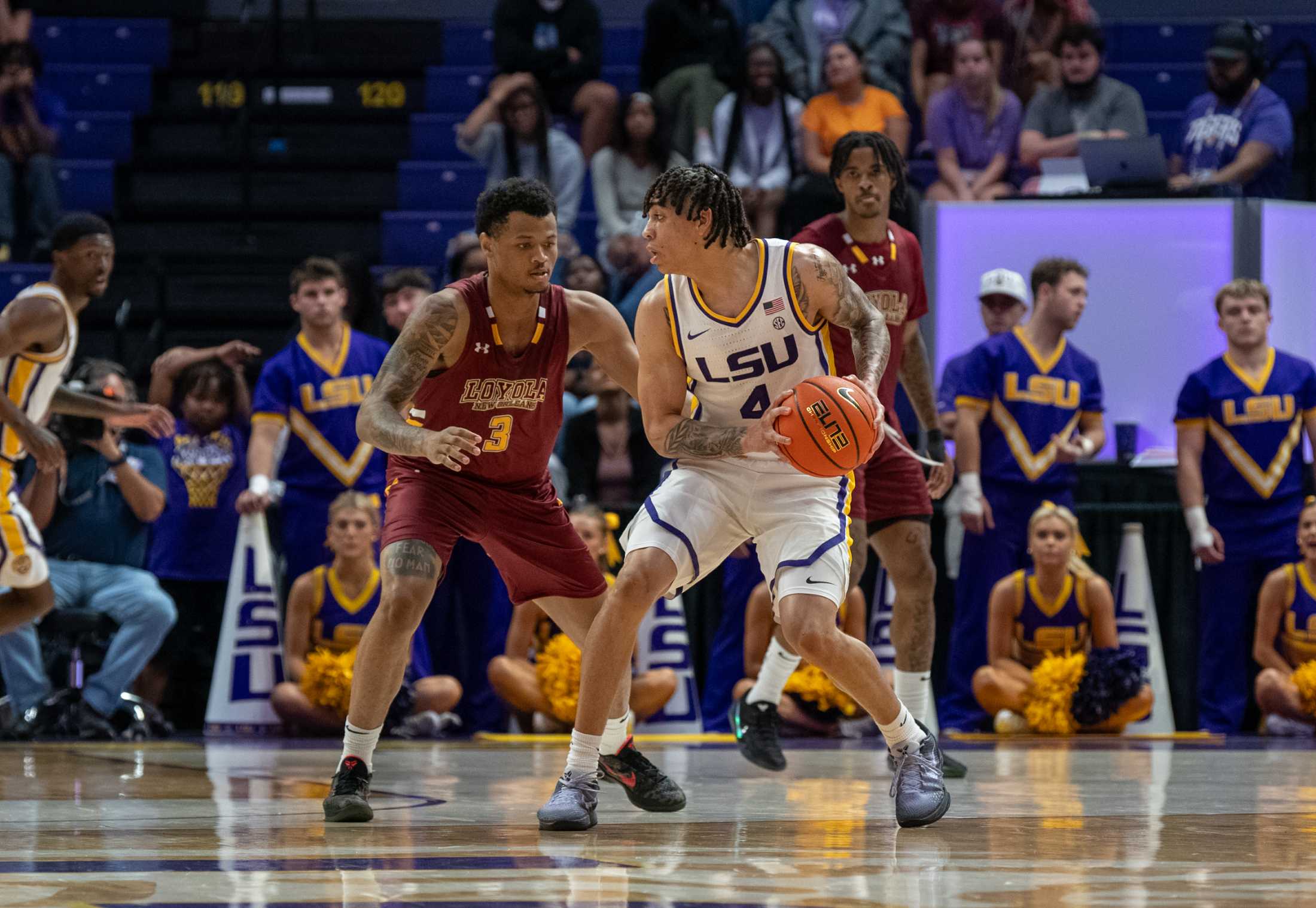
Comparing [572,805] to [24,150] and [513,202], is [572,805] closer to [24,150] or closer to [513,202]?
[513,202]

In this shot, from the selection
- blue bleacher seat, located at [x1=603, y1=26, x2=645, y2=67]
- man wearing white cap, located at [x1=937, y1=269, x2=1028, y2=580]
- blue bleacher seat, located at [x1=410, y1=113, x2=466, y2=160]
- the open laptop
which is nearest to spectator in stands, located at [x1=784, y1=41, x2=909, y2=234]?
the open laptop

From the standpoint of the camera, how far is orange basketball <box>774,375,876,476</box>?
449 centimetres

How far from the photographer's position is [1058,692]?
799cm

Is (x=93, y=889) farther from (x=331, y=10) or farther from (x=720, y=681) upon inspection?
(x=331, y=10)

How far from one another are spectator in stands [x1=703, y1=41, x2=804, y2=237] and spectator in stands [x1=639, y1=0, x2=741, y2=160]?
0.24 metres

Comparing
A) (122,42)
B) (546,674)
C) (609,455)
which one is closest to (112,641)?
(546,674)

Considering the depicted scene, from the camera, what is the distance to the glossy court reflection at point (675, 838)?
3.51 meters

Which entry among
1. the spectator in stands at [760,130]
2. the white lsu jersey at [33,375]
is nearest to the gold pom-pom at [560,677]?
the white lsu jersey at [33,375]

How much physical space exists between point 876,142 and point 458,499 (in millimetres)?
2027

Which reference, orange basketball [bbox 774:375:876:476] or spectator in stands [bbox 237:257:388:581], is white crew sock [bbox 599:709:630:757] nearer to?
orange basketball [bbox 774:375:876:476]

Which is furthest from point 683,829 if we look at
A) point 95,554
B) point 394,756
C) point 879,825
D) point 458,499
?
point 95,554

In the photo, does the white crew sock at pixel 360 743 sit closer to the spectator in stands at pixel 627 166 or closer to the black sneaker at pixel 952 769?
the black sneaker at pixel 952 769

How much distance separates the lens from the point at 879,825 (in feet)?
15.2

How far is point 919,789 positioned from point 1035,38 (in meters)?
8.34
